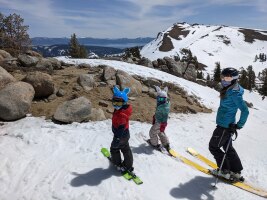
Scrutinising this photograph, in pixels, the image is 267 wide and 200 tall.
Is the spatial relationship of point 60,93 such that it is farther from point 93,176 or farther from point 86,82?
point 93,176

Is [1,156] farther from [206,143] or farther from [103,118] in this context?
[206,143]

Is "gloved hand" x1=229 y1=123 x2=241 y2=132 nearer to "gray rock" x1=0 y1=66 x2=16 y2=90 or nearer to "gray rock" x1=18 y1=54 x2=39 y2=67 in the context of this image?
"gray rock" x1=0 y1=66 x2=16 y2=90

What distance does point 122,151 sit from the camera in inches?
294

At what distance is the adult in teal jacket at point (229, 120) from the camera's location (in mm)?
7340

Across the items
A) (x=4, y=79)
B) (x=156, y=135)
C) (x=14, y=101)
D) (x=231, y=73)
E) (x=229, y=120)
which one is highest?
(x=231, y=73)

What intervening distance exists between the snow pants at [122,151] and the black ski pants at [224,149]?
90.5 inches

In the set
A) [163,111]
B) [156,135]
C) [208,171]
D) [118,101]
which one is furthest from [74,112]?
[208,171]

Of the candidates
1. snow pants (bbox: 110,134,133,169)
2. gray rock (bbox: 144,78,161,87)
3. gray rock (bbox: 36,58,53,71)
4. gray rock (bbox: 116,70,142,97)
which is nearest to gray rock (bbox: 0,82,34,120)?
snow pants (bbox: 110,134,133,169)

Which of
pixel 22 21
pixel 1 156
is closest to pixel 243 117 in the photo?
pixel 1 156

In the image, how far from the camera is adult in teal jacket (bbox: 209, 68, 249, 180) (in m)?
7.34

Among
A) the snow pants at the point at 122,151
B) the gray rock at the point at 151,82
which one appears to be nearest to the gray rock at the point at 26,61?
the gray rock at the point at 151,82

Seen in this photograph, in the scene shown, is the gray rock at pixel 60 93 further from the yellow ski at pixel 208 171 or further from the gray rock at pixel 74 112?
the yellow ski at pixel 208 171

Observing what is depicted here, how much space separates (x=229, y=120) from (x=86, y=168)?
4.00m

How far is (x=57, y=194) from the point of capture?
6539 millimetres
